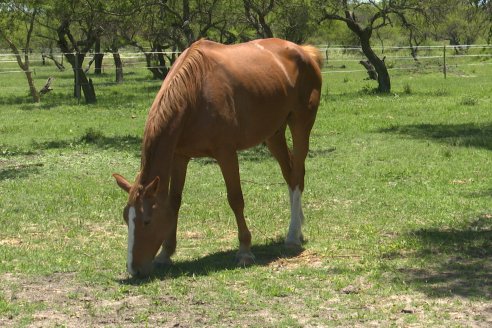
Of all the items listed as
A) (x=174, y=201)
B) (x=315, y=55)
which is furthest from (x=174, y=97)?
(x=315, y=55)

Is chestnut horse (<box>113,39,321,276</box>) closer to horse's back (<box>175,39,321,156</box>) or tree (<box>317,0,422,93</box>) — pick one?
horse's back (<box>175,39,321,156</box>)

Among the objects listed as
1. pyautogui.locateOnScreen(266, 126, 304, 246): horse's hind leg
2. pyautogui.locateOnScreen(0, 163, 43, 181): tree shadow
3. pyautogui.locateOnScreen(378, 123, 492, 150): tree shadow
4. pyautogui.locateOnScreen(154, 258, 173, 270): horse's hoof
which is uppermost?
pyautogui.locateOnScreen(266, 126, 304, 246): horse's hind leg

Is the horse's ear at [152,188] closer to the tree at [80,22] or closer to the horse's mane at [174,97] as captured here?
the horse's mane at [174,97]

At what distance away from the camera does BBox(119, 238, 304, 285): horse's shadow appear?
5848 millimetres

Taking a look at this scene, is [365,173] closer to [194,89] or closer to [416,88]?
[194,89]

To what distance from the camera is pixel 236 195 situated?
6332 mm

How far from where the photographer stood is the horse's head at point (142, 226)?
557 centimetres

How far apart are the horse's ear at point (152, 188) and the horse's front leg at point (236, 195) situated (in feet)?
2.45

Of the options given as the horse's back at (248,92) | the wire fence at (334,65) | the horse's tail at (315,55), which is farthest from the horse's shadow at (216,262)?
the wire fence at (334,65)

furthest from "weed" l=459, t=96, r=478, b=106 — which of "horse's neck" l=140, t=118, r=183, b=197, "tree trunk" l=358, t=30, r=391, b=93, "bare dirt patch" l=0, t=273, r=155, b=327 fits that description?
"bare dirt patch" l=0, t=273, r=155, b=327

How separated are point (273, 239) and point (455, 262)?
176cm

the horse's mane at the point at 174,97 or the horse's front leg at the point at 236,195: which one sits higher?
the horse's mane at the point at 174,97

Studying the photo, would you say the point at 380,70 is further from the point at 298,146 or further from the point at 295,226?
the point at 295,226

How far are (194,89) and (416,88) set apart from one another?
64.4 ft
